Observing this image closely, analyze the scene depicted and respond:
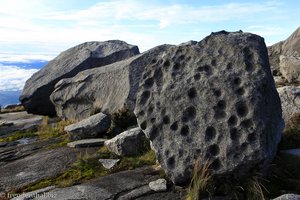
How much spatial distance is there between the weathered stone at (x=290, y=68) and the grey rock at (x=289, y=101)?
6.60 meters

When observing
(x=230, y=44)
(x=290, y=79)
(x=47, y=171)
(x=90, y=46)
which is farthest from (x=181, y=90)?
(x=90, y=46)

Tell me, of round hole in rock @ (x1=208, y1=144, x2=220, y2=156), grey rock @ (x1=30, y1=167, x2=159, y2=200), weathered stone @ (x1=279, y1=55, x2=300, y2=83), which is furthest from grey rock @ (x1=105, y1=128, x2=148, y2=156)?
weathered stone @ (x1=279, y1=55, x2=300, y2=83)

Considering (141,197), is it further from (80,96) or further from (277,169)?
(80,96)

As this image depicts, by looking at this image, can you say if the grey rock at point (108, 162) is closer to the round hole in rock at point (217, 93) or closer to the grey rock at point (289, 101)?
the round hole in rock at point (217, 93)

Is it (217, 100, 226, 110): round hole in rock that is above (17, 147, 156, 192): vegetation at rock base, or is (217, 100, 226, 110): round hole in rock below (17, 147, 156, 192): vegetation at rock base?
above

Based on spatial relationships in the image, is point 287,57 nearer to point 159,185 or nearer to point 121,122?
point 121,122

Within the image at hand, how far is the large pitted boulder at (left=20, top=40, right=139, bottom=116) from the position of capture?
24.4 m

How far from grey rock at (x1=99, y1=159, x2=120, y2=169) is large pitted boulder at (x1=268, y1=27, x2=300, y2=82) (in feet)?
39.1

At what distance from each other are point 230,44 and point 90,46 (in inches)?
641

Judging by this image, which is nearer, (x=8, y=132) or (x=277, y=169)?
(x=277, y=169)

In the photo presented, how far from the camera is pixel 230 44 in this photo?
1102 cm

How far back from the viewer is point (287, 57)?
896 inches

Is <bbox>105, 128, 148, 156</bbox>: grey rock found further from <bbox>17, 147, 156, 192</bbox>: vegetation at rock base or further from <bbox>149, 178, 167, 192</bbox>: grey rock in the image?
<bbox>149, 178, 167, 192</bbox>: grey rock

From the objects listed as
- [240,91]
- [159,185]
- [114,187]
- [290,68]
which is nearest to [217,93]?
[240,91]
